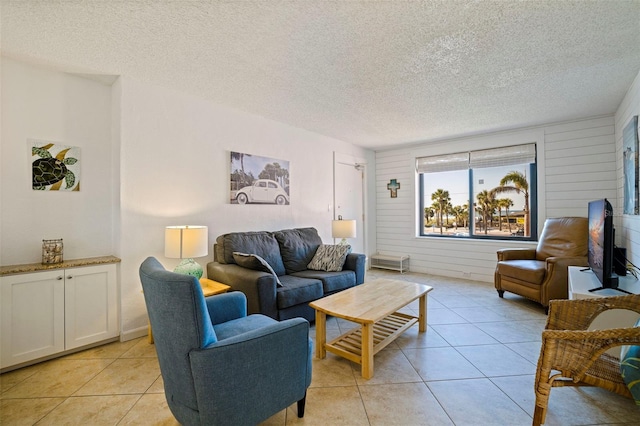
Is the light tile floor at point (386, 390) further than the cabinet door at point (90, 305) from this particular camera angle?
No

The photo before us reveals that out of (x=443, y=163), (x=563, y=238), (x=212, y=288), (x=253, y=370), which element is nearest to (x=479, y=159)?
(x=443, y=163)

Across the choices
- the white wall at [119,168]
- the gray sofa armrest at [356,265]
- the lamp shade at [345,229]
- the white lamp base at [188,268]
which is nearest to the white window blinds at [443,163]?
the lamp shade at [345,229]

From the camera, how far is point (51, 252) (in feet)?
7.87

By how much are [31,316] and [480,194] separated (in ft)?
19.3

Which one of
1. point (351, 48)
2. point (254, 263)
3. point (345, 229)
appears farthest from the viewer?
point (345, 229)

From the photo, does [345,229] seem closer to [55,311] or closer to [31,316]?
[55,311]

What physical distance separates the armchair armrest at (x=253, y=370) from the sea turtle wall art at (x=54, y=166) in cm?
244

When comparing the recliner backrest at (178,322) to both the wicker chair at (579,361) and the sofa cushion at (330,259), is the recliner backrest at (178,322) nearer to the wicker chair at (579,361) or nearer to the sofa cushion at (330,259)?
the wicker chair at (579,361)

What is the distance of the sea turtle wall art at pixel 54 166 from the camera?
2465 mm

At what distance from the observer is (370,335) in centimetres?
203

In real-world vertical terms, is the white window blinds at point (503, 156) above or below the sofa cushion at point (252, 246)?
above

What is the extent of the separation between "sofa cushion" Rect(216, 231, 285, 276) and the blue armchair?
1.60 meters

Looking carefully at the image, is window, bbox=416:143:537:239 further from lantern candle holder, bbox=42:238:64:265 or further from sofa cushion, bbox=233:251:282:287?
lantern candle holder, bbox=42:238:64:265

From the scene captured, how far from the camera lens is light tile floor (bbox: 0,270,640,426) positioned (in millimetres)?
1636
